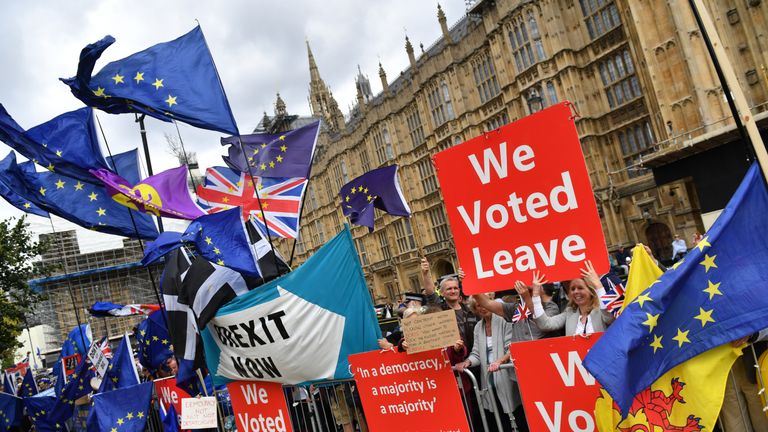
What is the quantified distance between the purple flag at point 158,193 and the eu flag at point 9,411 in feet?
16.2

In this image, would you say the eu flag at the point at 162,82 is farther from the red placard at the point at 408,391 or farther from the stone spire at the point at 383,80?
the stone spire at the point at 383,80

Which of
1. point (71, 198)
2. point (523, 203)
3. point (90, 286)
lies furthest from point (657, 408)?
point (90, 286)

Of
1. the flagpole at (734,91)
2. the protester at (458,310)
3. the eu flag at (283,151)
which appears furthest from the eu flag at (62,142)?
the flagpole at (734,91)

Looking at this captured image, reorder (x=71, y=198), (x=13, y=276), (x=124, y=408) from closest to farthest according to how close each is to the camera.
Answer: (x=124, y=408) < (x=71, y=198) < (x=13, y=276)

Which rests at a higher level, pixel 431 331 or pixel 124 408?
pixel 431 331

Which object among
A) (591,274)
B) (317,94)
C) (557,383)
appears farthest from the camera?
(317,94)

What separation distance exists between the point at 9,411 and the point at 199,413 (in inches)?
212

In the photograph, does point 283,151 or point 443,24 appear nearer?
point 283,151

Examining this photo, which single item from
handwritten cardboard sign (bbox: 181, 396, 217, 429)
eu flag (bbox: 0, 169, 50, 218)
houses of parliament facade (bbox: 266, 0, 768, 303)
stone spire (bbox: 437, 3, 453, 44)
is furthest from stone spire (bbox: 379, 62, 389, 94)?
handwritten cardboard sign (bbox: 181, 396, 217, 429)

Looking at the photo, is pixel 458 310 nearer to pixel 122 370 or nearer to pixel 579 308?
pixel 579 308

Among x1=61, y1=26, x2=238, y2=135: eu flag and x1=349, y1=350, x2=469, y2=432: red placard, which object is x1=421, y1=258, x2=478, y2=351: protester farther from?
x1=61, y1=26, x2=238, y2=135: eu flag

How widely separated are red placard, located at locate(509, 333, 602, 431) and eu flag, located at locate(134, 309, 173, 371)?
20.5 ft

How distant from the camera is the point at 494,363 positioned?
4.22 meters

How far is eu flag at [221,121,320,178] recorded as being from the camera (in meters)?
7.82
